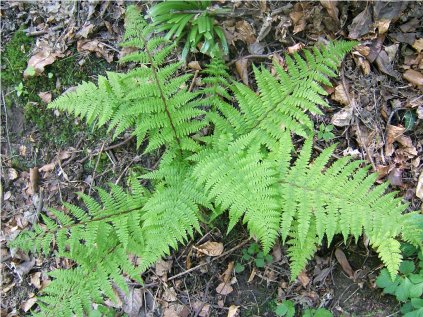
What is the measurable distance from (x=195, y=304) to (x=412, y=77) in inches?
116

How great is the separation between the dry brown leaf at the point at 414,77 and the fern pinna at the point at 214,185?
2.50ft

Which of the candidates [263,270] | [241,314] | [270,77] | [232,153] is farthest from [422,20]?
[241,314]

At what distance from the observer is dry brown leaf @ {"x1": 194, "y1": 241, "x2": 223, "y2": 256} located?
3930 millimetres

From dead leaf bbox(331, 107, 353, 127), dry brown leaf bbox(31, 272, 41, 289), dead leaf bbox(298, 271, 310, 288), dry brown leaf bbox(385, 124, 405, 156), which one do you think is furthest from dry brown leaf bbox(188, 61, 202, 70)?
dry brown leaf bbox(31, 272, 41, 289)

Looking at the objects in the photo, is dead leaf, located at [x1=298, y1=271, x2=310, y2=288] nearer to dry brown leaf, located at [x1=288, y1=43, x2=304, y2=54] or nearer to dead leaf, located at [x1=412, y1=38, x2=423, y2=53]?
dry brown leaf, located at [x1=288, y1=43, x2=304, y2=54]

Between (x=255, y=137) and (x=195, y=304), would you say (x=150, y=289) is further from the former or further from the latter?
(x=255, y=137)

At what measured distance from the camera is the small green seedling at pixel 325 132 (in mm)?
3830

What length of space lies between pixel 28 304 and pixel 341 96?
155 inches

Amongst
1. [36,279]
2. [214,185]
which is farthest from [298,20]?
[36,279]

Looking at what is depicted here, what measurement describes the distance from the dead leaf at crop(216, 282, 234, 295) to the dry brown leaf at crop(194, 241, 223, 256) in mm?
295

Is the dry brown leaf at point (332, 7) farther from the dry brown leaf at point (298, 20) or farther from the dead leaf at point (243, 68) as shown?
the dead leaf at point (243, 68)

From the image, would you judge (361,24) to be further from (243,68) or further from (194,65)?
(194,65)

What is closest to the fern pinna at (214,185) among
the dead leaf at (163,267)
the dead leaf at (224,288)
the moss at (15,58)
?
the dead leaf at (163,267)

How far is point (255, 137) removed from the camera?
147 inches
